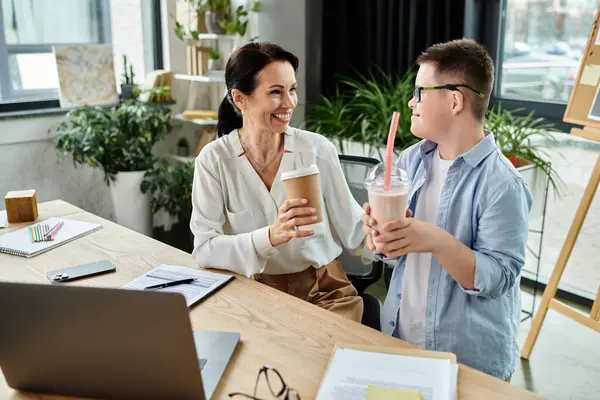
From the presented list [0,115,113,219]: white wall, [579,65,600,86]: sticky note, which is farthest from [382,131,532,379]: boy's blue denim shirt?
[0,115,113,219]: white wall

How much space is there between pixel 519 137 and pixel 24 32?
283cm

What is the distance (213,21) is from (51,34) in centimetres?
99

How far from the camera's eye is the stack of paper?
3.51ft

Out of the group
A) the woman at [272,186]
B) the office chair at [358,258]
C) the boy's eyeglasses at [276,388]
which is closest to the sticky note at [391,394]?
the boy's eyeglasses at [276,388]

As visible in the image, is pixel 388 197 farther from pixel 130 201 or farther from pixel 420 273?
pixel 130 201

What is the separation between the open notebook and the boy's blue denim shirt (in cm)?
111

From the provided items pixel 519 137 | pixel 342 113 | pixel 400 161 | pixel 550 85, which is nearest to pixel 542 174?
pixel 519 137

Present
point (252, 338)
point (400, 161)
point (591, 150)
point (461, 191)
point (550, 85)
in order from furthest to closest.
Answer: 1. point (550, 85)
2. point (591, 150)
3. point (400, 161)
4. point (461, 191)
5. point (252, 338)

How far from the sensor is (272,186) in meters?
1.82

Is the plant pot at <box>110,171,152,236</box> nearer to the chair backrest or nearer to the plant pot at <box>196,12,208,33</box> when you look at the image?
the plant pot at <box>196,12,208,33</box>

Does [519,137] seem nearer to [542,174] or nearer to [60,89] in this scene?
[542,174]

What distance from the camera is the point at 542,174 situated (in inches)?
114

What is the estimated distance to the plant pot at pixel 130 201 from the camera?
3.57 m

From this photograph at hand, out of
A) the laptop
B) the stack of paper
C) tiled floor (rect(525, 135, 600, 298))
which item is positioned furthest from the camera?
tiled floor (rect(525, 135, 600, 298))
